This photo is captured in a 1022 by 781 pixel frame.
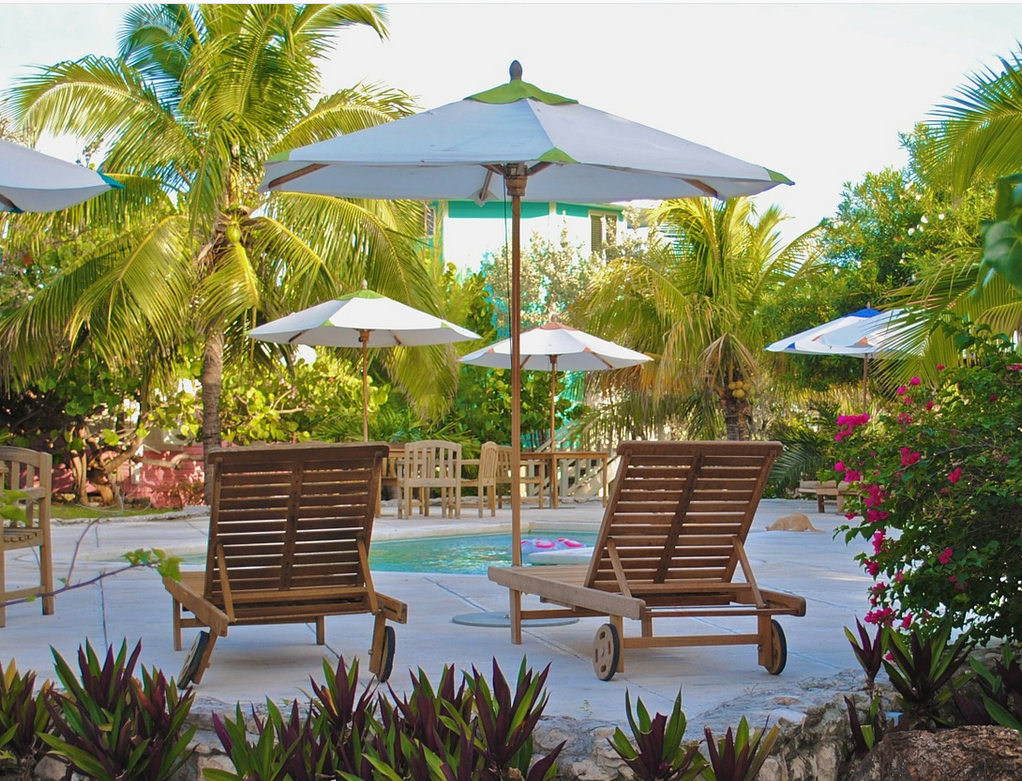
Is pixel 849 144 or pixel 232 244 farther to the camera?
pixel 849 144

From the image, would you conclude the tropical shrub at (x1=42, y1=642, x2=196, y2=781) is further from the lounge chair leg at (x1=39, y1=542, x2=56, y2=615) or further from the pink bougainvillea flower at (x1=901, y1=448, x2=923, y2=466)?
the pink bougainvillea flower at (x1=901, y1=448, x2=923, y2=466)

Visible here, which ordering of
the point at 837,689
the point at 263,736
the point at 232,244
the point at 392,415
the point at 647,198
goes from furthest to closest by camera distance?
the point at 392,415
the point at 232,244
the point at 647,198
the point at 837,689
the point at 263,736

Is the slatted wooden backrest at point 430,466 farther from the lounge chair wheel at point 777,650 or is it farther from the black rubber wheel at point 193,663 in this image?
the black rubber wheel at point 193,663

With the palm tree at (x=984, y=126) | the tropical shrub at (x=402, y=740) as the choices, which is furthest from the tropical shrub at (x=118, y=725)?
the palm tree at (x=984, y=126)

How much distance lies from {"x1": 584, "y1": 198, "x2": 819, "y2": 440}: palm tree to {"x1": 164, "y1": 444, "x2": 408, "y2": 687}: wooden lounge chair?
12834 millimetres

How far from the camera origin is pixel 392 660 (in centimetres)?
447

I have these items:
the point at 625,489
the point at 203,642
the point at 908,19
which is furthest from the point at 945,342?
the point at 908,19

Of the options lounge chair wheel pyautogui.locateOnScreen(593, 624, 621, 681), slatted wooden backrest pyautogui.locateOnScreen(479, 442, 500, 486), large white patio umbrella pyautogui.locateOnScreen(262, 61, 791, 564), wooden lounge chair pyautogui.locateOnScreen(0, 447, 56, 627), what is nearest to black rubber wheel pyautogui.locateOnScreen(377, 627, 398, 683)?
lounge chair wheel pyautogui.locateOnScreen(593, 624, 621, 681)

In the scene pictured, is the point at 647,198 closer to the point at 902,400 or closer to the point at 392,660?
the point at 902,400

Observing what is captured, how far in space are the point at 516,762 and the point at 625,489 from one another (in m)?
1.71

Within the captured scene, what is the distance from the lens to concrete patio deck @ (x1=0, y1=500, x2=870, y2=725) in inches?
169

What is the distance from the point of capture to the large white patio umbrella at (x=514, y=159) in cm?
475

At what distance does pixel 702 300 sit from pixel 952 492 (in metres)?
14.4

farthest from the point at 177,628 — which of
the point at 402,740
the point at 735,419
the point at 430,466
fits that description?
the point at 735,419
